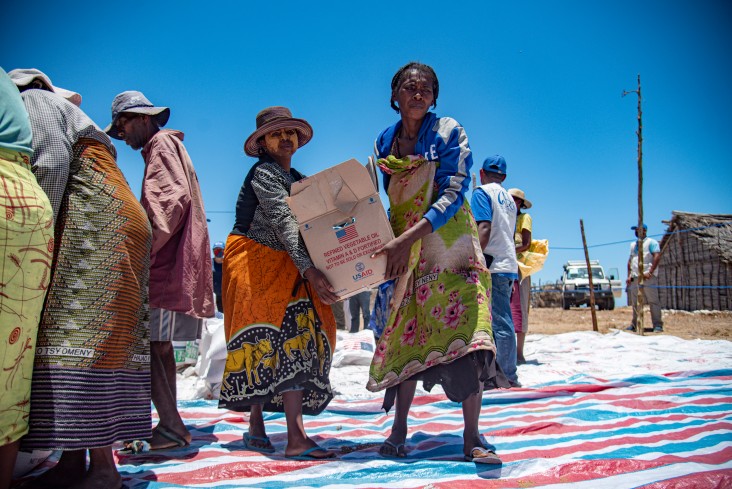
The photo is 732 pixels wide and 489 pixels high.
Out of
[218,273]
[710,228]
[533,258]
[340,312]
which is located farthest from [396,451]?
[710,228]

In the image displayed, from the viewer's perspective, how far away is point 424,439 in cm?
319

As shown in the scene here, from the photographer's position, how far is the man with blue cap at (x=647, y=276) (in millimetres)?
10445

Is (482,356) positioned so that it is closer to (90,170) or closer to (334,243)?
(334,243)

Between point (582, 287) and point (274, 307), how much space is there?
2317 centimetres

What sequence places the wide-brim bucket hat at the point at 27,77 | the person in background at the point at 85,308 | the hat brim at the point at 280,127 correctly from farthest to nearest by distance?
the hat brim at the point at 280,127 < the wide-brim bucket hat at the point at 27,77 < the person in background at the point at 85,308

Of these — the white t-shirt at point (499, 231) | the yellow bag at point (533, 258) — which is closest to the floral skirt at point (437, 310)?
the white t-shirt at point (499, 231)

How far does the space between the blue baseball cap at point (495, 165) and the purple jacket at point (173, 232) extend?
2923mm

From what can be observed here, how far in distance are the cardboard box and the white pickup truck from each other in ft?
65.1

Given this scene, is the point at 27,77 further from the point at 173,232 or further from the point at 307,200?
the point at 307,200

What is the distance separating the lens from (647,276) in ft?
35.0

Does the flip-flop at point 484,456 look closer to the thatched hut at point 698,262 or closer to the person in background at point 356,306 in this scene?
the person in background at point 356,306

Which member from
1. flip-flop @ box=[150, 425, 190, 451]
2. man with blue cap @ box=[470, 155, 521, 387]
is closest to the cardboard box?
flip-flop @ box=[150, 425, 190, 451]

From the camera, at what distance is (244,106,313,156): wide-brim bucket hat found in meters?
3.07

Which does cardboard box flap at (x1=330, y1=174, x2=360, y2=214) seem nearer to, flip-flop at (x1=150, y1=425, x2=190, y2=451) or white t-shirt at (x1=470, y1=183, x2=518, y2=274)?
flip-flop at (x1=150, y1=425, x2=190, y2=451)
